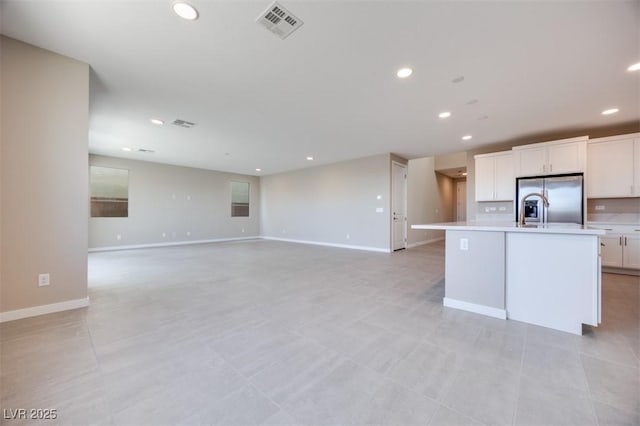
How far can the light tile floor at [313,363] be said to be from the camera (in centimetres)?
128

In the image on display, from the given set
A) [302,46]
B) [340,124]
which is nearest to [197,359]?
[302,46]

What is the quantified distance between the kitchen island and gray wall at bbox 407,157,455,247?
16.2 ft

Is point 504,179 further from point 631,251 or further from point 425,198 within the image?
point 425,198

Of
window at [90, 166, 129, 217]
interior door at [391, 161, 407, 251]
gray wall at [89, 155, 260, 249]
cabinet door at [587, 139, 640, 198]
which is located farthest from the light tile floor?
window at [90, 166, 129, 217]

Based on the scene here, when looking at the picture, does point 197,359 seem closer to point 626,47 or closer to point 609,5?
point 609,5

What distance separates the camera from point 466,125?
4441 millimetres

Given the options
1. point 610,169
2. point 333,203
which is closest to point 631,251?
point 610,169

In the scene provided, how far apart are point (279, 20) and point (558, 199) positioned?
5637 millimetres

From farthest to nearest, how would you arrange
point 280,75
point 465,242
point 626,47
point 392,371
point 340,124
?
1. point 340,124
2. point 280,75
3. point 465,242
4. point 626,47
5. point 392,371

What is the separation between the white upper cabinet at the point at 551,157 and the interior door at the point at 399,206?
8.69 ft

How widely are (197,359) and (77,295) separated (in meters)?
2.09

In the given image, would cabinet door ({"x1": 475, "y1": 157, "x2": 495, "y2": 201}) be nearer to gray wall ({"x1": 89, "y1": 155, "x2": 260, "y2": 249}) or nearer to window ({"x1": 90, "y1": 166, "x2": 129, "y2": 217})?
gray wall ({"x1": 89, "y1": 155, "x2": 260, "y2": 249})

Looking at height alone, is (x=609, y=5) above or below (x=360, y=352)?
above

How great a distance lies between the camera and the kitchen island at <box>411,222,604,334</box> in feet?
6.89
